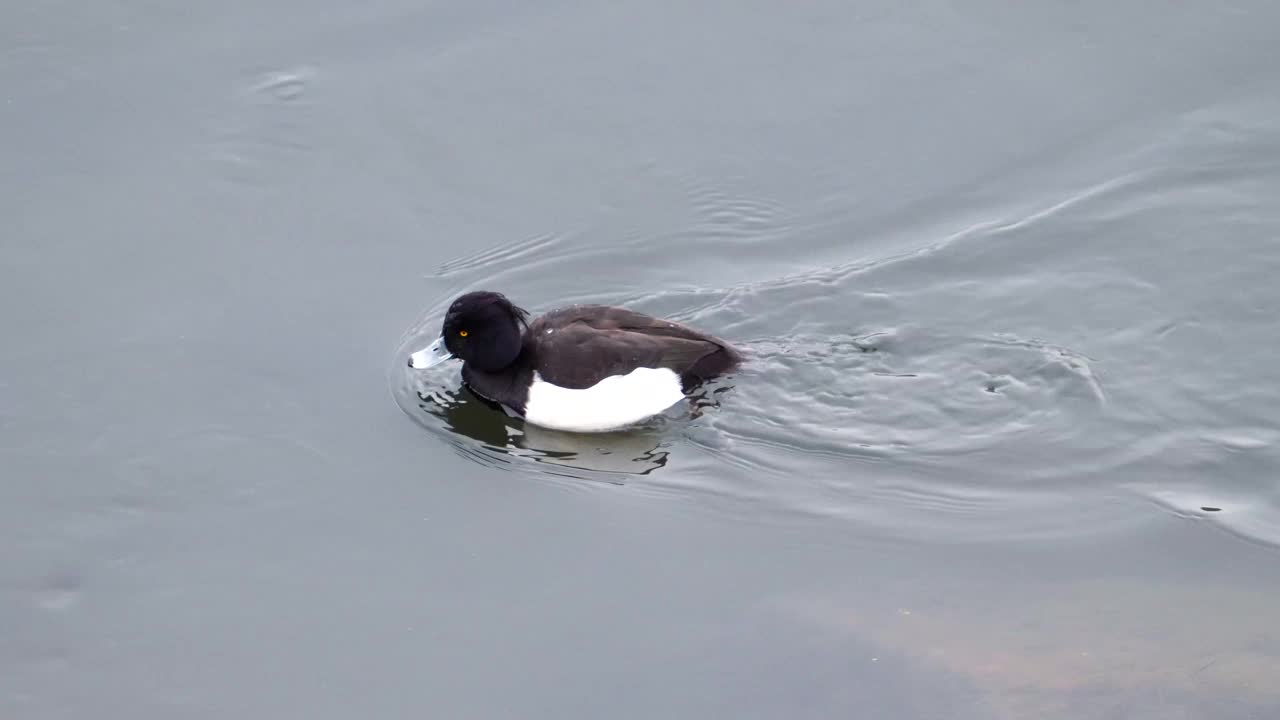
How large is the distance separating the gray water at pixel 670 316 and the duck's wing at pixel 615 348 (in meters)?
0.32

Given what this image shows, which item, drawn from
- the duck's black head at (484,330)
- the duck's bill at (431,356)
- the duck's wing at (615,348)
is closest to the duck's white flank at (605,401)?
the duck's wing at (615,348)

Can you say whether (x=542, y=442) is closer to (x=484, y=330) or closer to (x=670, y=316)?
→ (x=484, y=330)

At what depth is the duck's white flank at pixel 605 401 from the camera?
9.54 meters

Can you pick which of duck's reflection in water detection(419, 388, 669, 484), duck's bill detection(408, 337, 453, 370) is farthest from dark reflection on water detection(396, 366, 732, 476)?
duck's bill detection(408, 337, 453, 370)

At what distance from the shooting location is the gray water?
24.2ft

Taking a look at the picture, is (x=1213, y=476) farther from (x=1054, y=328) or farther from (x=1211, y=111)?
(x=1211, y=111)

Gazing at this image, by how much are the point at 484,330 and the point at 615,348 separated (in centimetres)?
85

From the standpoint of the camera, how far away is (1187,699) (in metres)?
7.06

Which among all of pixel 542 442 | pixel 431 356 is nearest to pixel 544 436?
pixel 542 442

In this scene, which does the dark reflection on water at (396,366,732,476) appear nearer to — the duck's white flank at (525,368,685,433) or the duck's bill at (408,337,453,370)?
the duck's white flank at (525,368,685,433)

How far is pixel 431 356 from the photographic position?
9.56 metres

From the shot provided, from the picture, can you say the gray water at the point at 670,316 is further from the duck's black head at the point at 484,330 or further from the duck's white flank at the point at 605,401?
the duck's black head at the point at 484,330

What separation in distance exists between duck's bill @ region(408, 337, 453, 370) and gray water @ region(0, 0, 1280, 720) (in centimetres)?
24

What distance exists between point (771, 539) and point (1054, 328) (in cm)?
300
